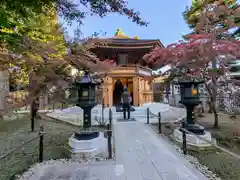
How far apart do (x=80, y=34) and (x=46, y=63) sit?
1482 millimetres

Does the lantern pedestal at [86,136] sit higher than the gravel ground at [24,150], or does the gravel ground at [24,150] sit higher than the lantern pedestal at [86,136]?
the lantern pedestal at [86,136]

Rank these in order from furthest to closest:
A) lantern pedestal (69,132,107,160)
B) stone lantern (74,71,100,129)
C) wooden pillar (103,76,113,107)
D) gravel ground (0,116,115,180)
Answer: wooden pillar (103,76,113,107) → stone lantern (74,71,100,129) → lantern pedestal (69,132,107,160) → gravel ground (0,116,115,180)

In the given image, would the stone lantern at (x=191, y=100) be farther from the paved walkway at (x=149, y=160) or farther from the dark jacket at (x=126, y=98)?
the dark jacket at (x=126, y=98)

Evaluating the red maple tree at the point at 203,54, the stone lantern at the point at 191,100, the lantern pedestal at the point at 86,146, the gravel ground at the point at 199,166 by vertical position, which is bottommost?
the gravel ground at the point at 199,166

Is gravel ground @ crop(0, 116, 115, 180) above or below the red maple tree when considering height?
below

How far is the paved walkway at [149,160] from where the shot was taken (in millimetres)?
3443

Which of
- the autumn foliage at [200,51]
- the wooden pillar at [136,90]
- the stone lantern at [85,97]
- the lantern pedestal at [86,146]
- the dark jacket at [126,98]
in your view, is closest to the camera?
the lantern pedestal at [86,146]

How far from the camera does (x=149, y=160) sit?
415 centimetres

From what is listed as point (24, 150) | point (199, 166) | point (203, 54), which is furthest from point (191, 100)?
point (24, 150)

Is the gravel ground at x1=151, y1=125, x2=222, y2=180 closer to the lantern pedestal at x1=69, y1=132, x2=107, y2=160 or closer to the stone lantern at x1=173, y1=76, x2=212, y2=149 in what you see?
the stone lantern at x1=173, y1=76, x2=212, y2=149

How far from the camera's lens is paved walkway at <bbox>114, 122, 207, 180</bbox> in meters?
3.44

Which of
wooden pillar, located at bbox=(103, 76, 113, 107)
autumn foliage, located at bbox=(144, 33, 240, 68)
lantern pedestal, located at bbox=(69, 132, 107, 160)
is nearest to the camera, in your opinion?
lantern pedestal, located at bbox=(69, 132, 107, 160)

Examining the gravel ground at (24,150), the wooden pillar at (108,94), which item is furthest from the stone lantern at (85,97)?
the wooden pillar at (108,94)

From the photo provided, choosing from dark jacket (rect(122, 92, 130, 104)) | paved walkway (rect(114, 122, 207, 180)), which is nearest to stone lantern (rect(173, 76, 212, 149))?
paved walkway (rect(114, 122, 207, 180))
